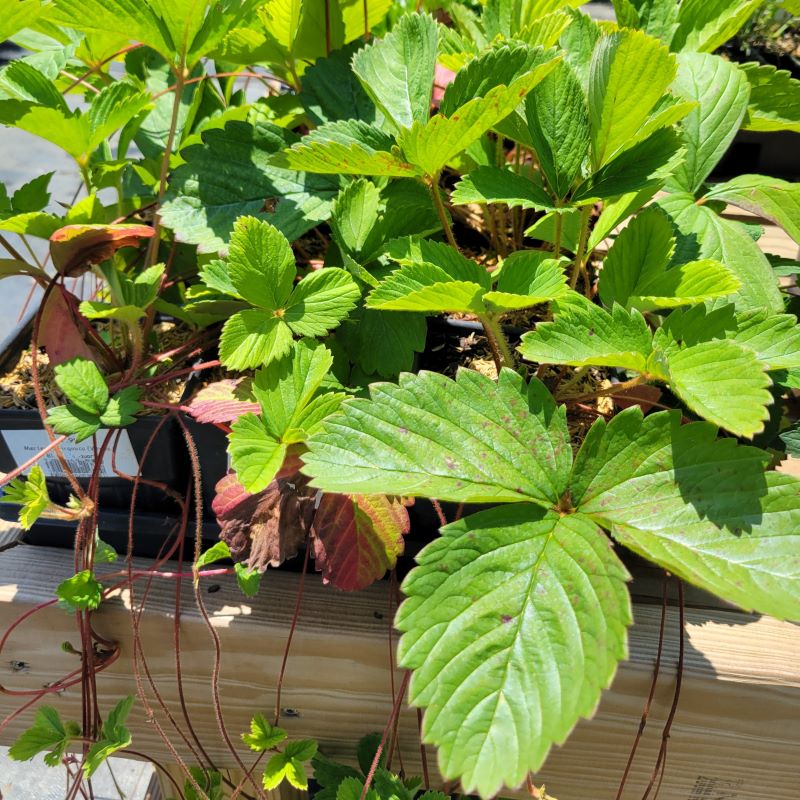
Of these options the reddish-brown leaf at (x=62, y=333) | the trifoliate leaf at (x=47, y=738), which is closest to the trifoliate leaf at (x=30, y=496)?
the reddish-brown leaf at (x=62, y=333)

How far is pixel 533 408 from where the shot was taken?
1.56 feet

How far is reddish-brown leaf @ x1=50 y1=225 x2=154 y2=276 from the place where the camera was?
55 centimetres

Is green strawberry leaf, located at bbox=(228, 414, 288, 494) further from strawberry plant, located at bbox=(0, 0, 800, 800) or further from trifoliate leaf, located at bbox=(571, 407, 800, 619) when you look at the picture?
trifoliate leaf, located at bbox=(571, 407, 800, 619)

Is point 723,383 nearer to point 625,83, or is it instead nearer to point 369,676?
point 625,83

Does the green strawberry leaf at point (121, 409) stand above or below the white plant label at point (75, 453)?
above

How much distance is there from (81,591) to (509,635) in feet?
1.19

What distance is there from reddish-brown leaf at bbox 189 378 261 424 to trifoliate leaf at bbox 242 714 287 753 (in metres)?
0.28

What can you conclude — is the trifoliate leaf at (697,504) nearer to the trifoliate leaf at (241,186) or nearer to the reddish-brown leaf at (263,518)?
the reddish-brown leaf at (263,518)

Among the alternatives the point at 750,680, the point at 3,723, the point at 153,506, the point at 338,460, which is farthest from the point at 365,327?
the point at 3,723

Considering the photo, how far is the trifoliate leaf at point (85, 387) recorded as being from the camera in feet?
1.85

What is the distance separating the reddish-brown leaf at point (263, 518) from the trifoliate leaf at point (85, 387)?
12 centimetres

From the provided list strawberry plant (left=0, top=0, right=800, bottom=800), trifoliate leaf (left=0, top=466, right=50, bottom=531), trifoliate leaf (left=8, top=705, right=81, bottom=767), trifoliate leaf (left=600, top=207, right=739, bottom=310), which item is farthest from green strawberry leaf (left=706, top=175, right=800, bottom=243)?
trifoliate leaf (left=8, top=705, right=81, bottom=767)

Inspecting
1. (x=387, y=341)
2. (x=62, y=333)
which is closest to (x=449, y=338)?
(x=387, y=341)

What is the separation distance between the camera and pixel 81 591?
59 centimetres
